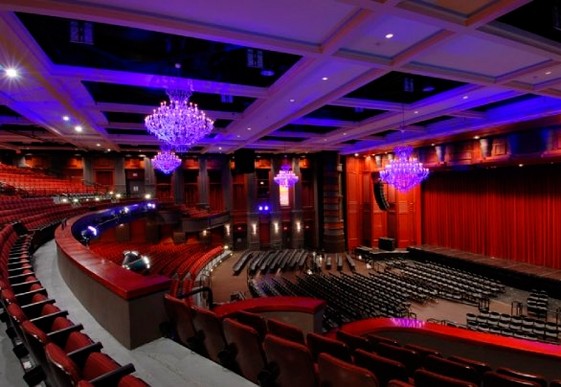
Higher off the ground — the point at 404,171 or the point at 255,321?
the point at 404,171

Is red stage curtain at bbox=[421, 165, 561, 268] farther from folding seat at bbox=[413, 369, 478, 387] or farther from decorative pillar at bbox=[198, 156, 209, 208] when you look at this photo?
folding seat at bbox=[413, 369, 478, 387]

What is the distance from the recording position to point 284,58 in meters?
5.61

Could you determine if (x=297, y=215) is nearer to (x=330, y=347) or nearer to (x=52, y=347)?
(x=330, y=347)

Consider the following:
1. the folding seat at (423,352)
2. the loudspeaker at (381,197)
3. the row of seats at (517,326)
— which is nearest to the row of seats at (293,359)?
the folding seat at (423,352)

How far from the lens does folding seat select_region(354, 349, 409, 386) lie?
2.36 metres

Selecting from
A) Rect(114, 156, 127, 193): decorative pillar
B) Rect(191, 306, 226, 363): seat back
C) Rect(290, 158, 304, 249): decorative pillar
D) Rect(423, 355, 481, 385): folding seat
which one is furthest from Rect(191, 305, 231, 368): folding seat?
Rect(290, 158, 304, 249): decorative pillar

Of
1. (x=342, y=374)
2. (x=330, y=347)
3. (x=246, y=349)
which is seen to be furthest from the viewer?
(x=330, y=347)

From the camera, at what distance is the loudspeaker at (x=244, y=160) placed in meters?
15.0

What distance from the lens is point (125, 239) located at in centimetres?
1603

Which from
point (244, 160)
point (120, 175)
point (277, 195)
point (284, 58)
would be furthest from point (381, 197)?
point (120, 175)

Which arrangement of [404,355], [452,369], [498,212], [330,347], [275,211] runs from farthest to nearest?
[275,211], [498,212], [404,355], [452,369], [330,347]

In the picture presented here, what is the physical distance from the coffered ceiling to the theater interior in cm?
4

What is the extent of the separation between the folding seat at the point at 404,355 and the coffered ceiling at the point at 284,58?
3.36m

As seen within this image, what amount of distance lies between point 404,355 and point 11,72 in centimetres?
682
